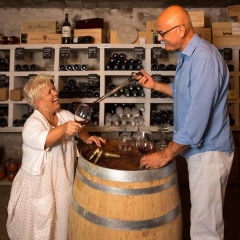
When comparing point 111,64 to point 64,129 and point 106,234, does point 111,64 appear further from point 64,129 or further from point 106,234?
point 106,234

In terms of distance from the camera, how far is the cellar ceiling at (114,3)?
3113mm

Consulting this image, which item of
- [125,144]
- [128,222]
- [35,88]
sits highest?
[35,88]

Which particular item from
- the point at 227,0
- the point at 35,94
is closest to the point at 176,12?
the point at 35,94

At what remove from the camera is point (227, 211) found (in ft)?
8.37

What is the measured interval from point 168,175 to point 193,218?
0.36m

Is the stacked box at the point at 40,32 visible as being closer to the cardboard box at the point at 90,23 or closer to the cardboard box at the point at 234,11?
the cardboard box at the point at 90,23

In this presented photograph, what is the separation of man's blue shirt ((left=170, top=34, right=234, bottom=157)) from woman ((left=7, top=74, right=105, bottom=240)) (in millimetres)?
630

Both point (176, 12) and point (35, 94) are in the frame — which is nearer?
point (176, 12)

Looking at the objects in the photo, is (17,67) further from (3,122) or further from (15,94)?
(3,122)

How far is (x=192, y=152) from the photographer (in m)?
1.44

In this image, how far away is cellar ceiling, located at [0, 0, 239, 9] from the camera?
3.11 metres

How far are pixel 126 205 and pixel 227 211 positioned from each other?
5.95ft

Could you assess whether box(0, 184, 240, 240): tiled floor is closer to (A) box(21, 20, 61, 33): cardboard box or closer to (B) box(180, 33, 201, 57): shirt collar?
(B) box(180, 33, 201, 57): shirt collar

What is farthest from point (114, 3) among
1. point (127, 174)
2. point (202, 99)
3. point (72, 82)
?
point (127, 174)
